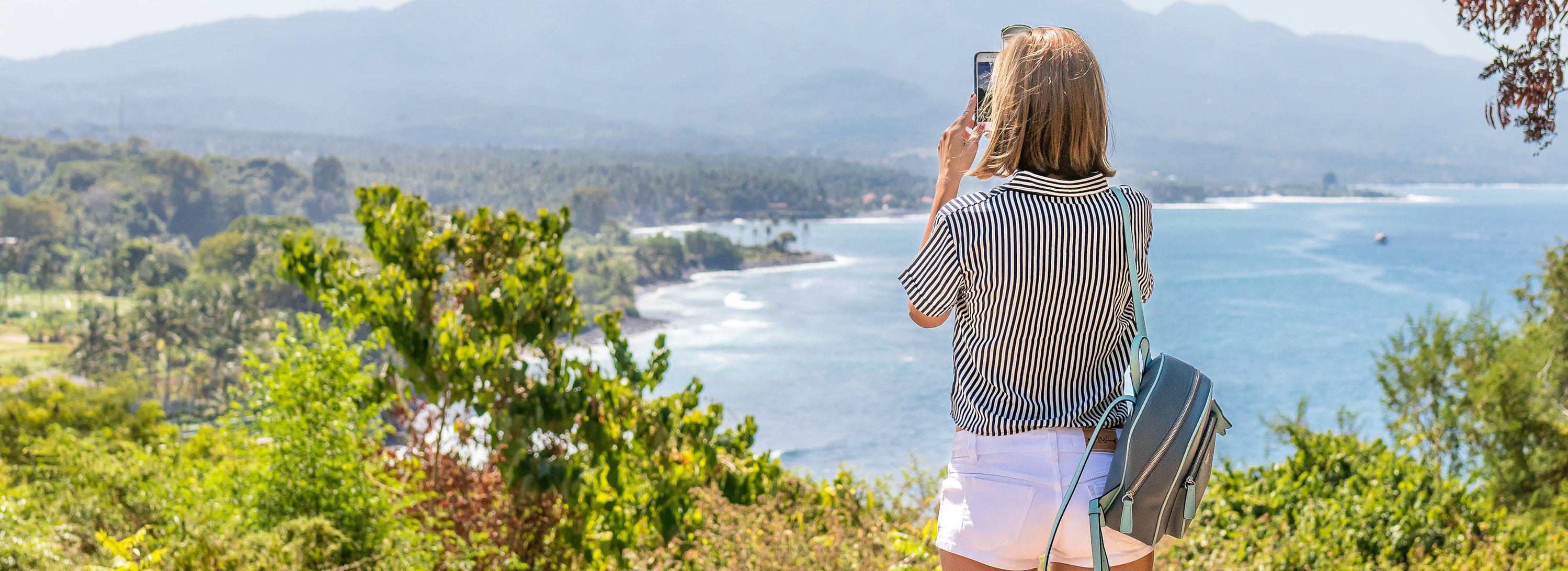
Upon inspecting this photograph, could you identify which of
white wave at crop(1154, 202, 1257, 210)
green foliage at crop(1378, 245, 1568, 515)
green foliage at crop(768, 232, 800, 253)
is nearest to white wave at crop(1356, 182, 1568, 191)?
white wave at crop(1154, 202, 1257, 210)

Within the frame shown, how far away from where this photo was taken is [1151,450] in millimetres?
1030

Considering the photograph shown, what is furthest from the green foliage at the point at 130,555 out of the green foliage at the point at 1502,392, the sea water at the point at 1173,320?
the sea water at the point at 1173,320

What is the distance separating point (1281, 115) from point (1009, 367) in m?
135

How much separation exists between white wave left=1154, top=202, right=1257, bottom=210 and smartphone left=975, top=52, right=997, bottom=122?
77637mm

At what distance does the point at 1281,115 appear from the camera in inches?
4818

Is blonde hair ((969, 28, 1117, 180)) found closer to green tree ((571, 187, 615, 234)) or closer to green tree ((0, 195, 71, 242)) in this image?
green tree ((0, 195, 71, 242))

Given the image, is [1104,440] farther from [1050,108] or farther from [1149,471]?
[1050,108]

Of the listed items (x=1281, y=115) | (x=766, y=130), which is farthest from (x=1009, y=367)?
(x=766, y=130)

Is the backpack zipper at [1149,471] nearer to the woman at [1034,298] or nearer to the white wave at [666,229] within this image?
the woman at [1034,298]

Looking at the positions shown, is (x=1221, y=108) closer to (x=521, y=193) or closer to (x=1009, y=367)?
(x=521, y=193)

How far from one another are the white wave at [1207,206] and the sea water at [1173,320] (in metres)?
0.84

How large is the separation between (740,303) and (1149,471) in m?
61.6

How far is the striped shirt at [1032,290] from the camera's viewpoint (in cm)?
103

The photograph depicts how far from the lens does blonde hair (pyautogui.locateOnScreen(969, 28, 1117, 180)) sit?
1.04 metres
